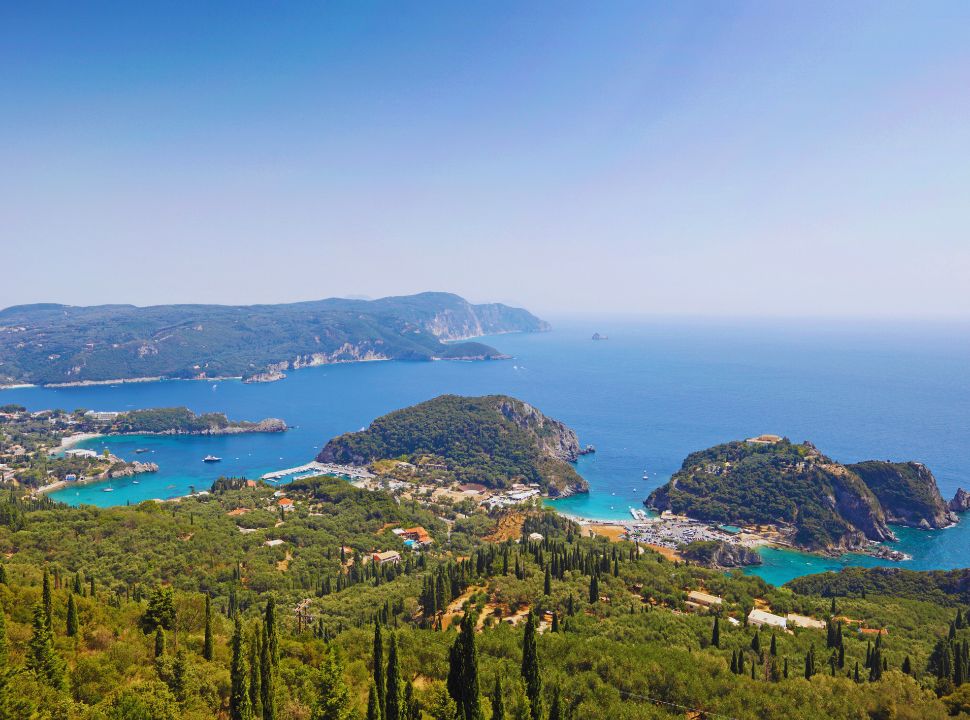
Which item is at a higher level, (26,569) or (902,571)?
(26,569)

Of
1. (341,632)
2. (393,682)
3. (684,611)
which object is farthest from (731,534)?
(393,682)

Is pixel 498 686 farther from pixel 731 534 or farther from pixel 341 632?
pixel 731 534

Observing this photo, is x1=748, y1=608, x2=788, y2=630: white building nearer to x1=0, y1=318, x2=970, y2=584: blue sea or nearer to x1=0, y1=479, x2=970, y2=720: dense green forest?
x1=0, y1=479, x2=970, y2=720: dense green forest

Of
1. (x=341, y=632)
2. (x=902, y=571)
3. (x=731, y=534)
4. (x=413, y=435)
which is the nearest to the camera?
(x=341, y=632)

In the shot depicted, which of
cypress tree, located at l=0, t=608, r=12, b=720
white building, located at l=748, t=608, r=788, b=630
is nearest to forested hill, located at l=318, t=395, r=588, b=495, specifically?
white building, located at l=748, t=608, r=788, b=630

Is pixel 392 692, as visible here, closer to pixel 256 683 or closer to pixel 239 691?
pixel 256 683

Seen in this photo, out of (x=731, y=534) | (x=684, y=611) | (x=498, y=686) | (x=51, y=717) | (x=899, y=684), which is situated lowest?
(x=731, y=534)

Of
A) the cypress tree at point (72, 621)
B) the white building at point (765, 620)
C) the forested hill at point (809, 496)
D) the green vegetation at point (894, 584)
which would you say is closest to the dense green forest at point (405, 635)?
the cypress tree at point (72, 621)
